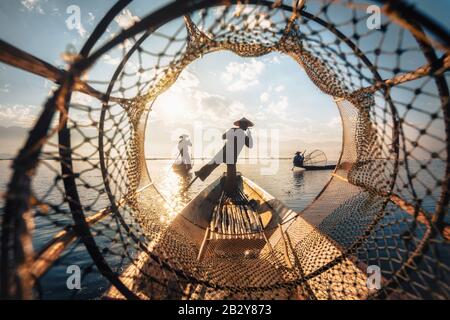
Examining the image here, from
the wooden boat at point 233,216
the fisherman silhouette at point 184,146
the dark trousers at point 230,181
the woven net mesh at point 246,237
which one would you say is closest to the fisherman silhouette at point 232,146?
the dark trousers at point 230,181

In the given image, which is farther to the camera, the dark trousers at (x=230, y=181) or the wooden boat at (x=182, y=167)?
the wooden boat at (x=182, y=167)

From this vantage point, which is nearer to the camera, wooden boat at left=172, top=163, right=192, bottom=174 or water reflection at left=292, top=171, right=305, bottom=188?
water reflection at left=292, top=171, right=305, bottom=188

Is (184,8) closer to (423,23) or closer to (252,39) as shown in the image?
(423,23)

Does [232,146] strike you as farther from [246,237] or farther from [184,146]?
[184,146]

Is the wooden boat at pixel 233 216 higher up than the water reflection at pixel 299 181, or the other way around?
the wooden boat at pixel 233 216

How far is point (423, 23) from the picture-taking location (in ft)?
3.48

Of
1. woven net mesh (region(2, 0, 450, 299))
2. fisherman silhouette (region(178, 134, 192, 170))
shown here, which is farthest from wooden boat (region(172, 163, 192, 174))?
woven net mesh (region(2, 0, 450, 299))

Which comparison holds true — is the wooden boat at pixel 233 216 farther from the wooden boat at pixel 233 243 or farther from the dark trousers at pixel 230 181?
the dark trousers at pixel 230 181

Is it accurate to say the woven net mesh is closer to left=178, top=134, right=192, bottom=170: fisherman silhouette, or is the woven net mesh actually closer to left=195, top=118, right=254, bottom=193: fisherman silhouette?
left=195, top=118, right=254, bottom=193: fisherman silhouette

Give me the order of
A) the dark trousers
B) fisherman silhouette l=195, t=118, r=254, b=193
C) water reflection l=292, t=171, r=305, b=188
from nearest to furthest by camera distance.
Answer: fisherman silhouette l=195, t=118, r=254, b=193 → the dark trousers → water reflection l=292, t=171, r=305, b=188

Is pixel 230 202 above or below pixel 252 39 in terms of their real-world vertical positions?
below

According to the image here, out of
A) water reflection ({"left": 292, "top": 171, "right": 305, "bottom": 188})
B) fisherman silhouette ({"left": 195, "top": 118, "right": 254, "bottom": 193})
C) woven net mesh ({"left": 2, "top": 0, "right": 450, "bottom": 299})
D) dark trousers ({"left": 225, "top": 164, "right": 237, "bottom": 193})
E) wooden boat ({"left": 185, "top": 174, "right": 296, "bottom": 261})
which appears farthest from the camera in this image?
water reflection ({"left": 292, "top": 171, "right": 305, "bottom": 188})

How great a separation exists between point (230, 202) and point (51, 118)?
7.44m
